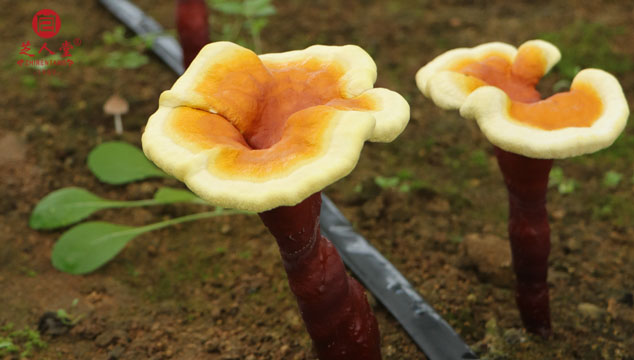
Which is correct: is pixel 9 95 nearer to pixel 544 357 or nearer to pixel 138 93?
pixel 138 93

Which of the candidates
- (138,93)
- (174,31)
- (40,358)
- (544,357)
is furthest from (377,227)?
(174,31)

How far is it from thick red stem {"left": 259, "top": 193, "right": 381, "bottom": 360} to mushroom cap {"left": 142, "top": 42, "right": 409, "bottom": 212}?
22 cm

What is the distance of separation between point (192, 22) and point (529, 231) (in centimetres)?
198

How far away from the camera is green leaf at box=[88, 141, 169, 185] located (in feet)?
10.2

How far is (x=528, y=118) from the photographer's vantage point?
164 centimetres

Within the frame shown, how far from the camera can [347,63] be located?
1.70 metres

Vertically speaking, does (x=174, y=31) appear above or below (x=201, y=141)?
below

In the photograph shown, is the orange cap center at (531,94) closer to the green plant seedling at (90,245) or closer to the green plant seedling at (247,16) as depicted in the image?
the green plant seedling at (90,245)

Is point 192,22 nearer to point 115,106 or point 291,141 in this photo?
point 115,106

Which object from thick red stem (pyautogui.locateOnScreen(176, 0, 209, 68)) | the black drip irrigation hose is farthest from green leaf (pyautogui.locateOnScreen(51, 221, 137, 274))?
thick red stem (pyautogui.locateOnScreen(176, 0, 209, 68))

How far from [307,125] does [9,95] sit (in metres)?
3.16

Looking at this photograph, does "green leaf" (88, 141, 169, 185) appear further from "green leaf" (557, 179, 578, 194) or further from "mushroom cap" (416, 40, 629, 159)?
"green leaf" (557, 179, 578, 194)

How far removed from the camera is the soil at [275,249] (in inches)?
91.0

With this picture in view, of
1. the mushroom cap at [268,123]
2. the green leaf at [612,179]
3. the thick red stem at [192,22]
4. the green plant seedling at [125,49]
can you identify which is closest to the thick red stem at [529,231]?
the mushroom cap at [268,123]
